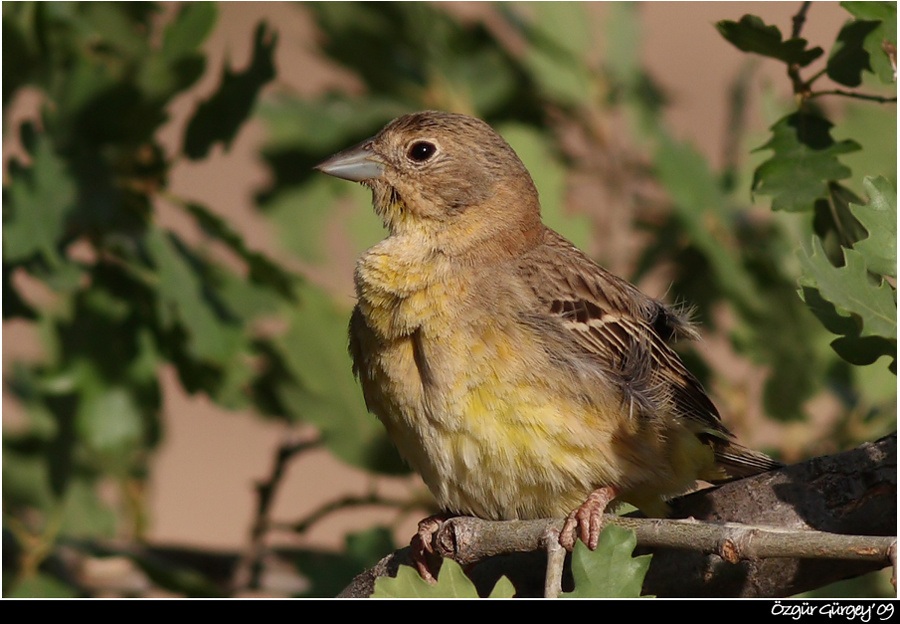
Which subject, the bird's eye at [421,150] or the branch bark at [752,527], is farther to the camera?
the bird's eye at [421,150]

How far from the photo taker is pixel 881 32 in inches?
124

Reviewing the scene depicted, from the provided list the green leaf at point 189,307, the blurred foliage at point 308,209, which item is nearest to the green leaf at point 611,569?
the blurred foliage at point 308,209

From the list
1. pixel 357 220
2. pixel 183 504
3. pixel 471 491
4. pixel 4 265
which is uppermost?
pixel 183 504

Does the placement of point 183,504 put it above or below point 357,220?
above

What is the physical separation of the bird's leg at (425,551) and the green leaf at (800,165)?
1.31 m

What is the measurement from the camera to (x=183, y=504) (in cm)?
945

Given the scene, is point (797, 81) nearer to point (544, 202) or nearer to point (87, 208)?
point (544, 202)

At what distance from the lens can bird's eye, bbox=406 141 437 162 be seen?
433cm

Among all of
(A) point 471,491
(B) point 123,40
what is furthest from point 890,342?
(B) point 123,40

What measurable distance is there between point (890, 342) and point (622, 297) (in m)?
1.61

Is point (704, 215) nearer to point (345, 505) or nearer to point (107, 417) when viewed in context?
point (345, 505)

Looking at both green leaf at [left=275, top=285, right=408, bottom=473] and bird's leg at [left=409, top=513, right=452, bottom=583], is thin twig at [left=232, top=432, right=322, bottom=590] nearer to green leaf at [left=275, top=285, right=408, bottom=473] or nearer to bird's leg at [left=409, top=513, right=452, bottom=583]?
green leaf at [left=275, top=285, right=408, bottom=473]

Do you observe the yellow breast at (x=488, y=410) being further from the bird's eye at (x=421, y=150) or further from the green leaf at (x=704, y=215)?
the green leaf at (x=704, y=215)

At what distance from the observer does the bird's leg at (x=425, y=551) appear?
3.66m
